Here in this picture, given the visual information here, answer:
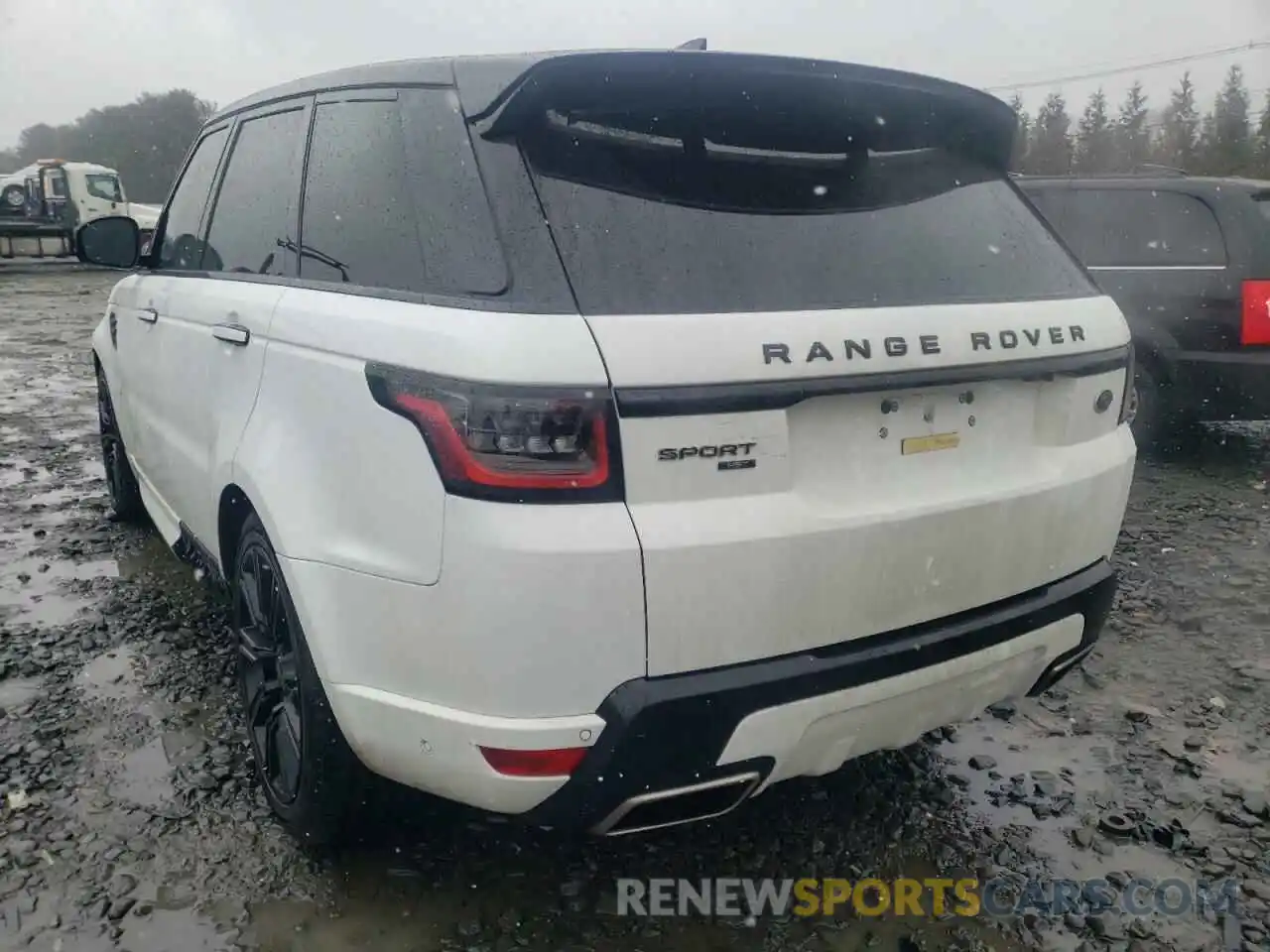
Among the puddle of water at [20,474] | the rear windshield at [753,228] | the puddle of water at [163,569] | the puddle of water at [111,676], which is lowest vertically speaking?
the puddle of water at [111,676]

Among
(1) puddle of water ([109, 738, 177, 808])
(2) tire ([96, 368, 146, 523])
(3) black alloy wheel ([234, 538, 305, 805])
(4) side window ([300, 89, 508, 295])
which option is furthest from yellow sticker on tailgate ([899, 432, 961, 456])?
(2) tire ([96, 368, 146, 523])

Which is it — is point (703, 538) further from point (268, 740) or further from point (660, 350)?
point (268, 740)

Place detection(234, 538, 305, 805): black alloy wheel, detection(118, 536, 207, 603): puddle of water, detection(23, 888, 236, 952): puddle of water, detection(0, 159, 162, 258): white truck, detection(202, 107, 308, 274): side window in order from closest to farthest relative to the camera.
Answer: detection(23, 888, 236, 952): puddle of water < detection(234, 538, 305, 805): black alloy wheel < detection(202, 107, 308, 274): side window < detection(118, 536, 207, 603): puddle of water < detection(0, 159, 162, 258): white truck

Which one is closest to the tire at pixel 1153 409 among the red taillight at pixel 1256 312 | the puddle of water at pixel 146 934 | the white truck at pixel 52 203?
the red taillight at pixel 1256 312

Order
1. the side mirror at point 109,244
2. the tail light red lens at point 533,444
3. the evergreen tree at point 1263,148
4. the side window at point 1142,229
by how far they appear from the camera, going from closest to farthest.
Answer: the tail light red lens at point 533,444, the side mirror at point 109,244, the side window at point 1142,229, the evergreen tree at point 1263,148

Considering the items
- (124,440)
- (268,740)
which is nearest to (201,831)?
(268,740)

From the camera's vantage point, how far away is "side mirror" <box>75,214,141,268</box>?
401 cm

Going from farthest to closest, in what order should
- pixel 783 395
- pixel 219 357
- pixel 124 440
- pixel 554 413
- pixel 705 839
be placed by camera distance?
pixel 124 440
pixel 219 357
pixel 705 839
pixel 783 395
pixel 554 413

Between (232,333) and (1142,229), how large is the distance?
19.0 feet

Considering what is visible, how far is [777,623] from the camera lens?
6.23 feet

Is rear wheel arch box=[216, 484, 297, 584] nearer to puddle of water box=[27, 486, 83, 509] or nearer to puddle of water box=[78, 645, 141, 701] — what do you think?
puddle of water box=[78, 645, 141, 701]

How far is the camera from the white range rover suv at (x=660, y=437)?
1.79 meters

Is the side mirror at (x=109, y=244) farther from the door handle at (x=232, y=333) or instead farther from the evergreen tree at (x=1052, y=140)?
the evergreen tree at (x=1052, y=140)

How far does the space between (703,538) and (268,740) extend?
4.74ft
